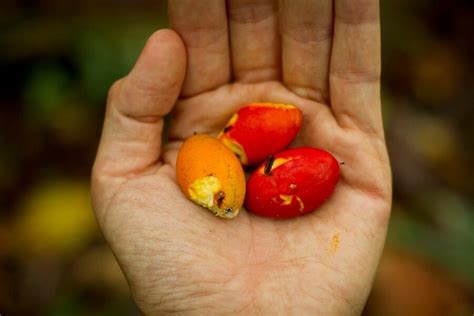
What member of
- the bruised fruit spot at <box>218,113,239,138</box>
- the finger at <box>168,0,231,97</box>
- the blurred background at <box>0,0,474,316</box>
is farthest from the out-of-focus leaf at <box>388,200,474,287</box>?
the finger at <box>168,0,231,97</box>

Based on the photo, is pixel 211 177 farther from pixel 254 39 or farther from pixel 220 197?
pixel 254 39

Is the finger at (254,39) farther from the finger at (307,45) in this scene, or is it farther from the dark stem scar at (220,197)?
the dark stem scar at (220,197)

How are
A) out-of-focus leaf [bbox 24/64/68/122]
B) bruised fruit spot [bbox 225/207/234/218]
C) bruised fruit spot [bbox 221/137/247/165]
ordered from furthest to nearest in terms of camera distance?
1. out-of-focus leaf [bbox 24/64/68/122]
2. bruised fruit spot [bbox 221/137/247/165]
3. bruised fruit spot [bbox 225/207/234/218]

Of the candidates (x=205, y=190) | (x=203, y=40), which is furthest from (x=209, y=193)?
(x=203, y=40)

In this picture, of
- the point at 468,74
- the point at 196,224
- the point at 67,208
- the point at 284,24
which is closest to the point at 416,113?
the point at 468,74

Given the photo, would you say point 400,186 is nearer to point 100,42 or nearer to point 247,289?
point 247,289

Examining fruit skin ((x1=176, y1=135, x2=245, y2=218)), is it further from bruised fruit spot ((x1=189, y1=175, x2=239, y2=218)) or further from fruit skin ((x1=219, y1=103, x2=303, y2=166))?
fruit skin ((x1=219, y1=103, x2=303, y2=166))
